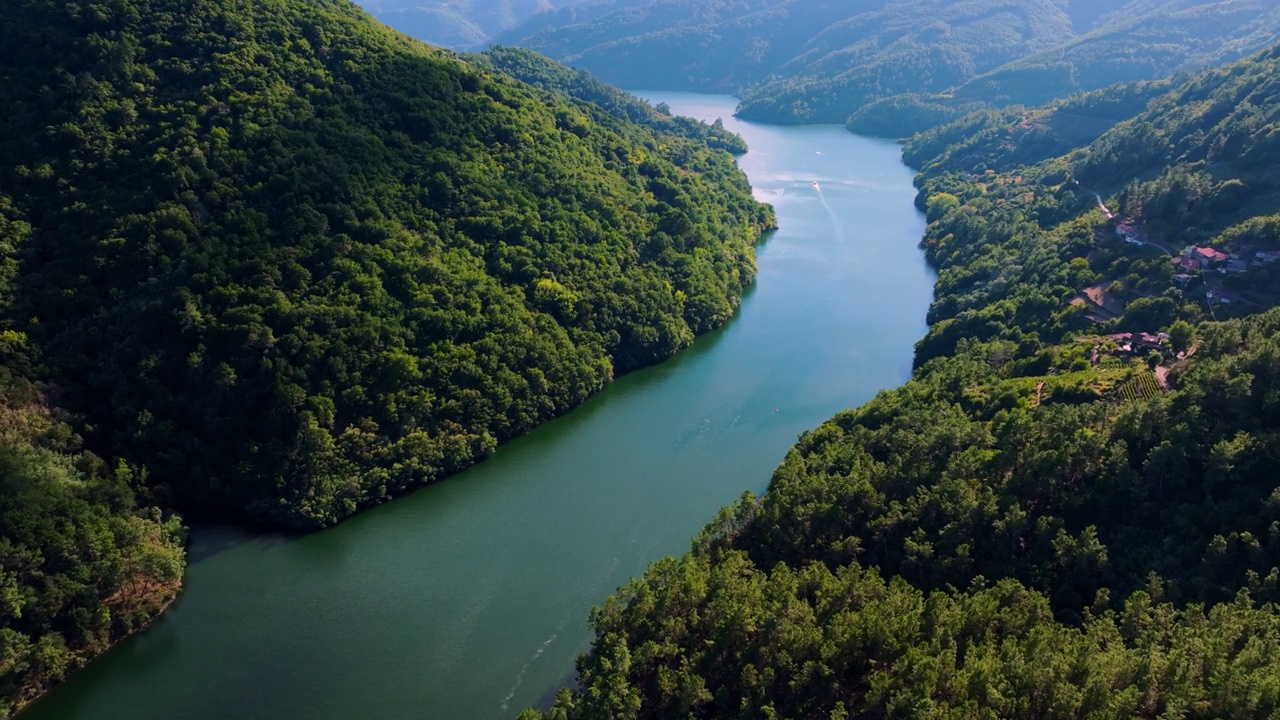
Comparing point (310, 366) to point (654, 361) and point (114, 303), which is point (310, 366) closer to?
point (114, 303)

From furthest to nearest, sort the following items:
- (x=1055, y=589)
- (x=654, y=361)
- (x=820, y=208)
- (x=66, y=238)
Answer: (x=820, y=208), (x=654, y=361), (x=66, y=238), (x=1055, y=589)

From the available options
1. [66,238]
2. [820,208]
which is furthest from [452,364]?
[820,208]

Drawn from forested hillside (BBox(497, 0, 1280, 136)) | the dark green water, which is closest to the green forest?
the dark green water

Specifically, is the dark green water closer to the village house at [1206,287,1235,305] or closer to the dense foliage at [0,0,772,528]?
the dense foliage at [0,0,772,528]

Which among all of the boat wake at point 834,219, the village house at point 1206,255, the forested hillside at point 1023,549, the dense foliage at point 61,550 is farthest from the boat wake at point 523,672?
the boat wake at point 834,219

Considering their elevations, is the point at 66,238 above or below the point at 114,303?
above

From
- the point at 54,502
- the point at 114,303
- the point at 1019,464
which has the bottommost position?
the point at 1019,464
